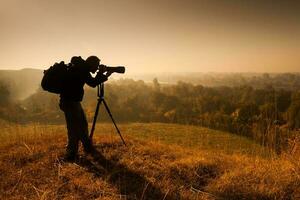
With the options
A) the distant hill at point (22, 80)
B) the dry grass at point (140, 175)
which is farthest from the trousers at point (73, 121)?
the distant hill at point (22, 80)

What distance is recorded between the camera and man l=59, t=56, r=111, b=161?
568cm

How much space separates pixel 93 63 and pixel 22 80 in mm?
103450

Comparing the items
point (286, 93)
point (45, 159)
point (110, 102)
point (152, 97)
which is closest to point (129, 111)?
point (110, 102)

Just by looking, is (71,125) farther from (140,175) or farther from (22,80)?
(22,80)

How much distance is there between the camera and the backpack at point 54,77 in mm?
5434

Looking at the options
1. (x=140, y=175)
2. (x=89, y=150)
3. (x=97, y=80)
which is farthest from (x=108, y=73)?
(x=140, y=175)

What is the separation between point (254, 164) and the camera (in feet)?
19.6

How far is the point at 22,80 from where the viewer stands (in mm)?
100562

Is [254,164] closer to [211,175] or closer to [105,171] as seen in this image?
[211,175]

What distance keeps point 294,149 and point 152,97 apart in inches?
2223

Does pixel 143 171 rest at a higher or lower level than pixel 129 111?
higher

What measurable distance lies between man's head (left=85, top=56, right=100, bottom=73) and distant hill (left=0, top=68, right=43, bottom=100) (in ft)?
259

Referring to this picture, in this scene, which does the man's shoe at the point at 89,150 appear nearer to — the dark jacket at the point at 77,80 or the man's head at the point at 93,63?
the dark jacket at the point at 77,80

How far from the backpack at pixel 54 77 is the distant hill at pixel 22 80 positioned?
259ft
